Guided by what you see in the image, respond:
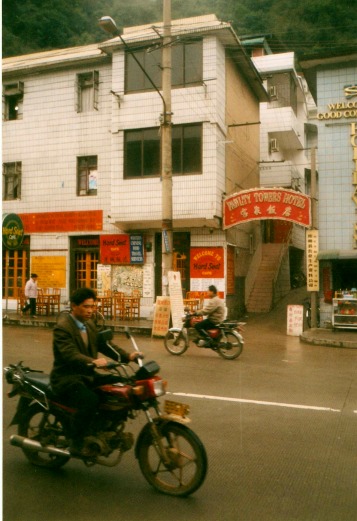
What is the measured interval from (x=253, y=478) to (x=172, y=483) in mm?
680

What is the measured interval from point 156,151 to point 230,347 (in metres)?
8.77

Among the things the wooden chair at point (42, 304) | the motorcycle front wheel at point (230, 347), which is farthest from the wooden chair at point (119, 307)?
the motorcycle front wheel at point (230, 347)

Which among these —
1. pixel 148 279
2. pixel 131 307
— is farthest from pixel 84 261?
pixel 131 307

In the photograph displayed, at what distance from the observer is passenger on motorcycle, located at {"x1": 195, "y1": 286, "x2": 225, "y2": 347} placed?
10.9m

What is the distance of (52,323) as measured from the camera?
15766 millimetres

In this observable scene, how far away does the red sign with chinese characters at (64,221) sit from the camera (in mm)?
18688

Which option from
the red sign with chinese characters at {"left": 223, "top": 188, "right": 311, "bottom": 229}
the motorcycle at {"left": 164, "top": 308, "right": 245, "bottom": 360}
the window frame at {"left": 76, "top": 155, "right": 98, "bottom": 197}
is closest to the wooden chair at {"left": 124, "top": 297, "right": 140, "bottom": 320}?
the red sign with chinese characters at {"left": 223, "top": 188, "right": 311, "bottom": 229}

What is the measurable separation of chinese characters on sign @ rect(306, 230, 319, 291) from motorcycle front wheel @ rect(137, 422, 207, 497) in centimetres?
1176

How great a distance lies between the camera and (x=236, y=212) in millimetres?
16516

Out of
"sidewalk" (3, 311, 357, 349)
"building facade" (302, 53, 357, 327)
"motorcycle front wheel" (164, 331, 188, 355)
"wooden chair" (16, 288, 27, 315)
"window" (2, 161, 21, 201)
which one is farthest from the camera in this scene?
"window" (2, 161, 21, 201)

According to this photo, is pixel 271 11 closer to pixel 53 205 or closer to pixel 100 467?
pixel 100 467

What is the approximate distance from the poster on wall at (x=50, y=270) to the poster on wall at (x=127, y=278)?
1.93 m

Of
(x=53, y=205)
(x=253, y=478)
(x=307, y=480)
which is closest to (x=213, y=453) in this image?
(x=253, y=478)

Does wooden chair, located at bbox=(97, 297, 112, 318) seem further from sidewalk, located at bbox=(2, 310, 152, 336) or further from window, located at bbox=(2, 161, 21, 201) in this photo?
window, located at bbox=(2, 161, 21, 201)
